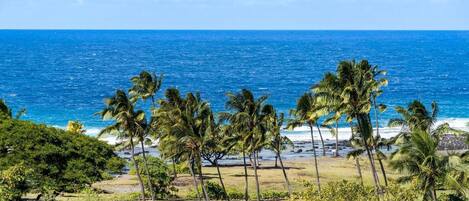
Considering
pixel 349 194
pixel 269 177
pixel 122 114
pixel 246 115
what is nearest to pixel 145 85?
pixel 269 177

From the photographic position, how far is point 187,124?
2431 inches

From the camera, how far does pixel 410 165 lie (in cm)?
5278

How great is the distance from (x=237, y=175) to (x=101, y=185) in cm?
1863

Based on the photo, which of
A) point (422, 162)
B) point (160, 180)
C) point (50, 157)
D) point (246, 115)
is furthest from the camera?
point (160, 180)

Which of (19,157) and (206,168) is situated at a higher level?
(19,157)

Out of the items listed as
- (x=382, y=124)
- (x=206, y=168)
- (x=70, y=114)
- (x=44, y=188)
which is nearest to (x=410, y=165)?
(x=44, y=188)

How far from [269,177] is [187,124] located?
3351 centimetres

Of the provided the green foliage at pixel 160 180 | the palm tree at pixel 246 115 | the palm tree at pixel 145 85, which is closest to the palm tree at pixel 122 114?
the palm tree at pixel 246 115

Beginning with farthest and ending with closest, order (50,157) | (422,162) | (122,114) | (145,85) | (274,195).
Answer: (145,85) → (274,195) → (122,114) → (50,157) → (422,162)

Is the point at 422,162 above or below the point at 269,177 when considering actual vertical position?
above

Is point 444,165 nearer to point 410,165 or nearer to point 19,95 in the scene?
point 410,165

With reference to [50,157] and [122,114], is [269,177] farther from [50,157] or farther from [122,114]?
[50,157]

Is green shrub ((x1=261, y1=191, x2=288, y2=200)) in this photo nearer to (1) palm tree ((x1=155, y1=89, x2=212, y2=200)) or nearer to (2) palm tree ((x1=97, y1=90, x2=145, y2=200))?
(1) palm tree ((x1=155, y1=89, x2=212, y2=200))

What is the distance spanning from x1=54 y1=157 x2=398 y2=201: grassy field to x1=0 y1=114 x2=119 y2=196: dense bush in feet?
33.8
